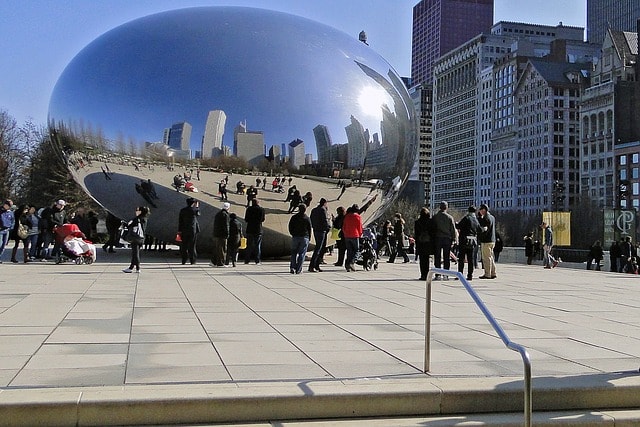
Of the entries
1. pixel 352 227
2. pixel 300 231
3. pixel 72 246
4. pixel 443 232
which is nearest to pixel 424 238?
pixel 443 232

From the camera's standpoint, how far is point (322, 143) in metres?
21.3

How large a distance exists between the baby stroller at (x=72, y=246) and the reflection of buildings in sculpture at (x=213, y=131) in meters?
3.75

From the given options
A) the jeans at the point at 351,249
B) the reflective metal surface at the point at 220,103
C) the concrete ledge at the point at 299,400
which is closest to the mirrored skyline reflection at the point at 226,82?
the reflective metal surface at the point at 220,103

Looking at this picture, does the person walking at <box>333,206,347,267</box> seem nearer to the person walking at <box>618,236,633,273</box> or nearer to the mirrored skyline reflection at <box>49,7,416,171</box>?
the mirrored skyline reflection at <box>49,7,416,171</box>

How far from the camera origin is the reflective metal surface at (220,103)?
68.5 feet

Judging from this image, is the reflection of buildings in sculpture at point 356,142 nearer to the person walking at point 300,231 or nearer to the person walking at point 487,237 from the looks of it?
the person walking at point 300,231

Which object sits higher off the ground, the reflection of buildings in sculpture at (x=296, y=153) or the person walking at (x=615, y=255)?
the reflection of buildings in sculpture at (x=296, y=153)

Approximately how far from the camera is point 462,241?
17531 mm

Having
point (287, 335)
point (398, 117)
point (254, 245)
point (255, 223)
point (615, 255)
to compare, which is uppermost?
point (398, 117)

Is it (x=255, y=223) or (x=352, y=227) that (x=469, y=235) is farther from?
(x=255, y=223)

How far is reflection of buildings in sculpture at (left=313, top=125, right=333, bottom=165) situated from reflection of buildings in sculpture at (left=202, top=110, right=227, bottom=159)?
2476 millimetres

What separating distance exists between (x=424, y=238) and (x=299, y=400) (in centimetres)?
1132

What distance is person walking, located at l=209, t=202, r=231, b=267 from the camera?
1878 cm

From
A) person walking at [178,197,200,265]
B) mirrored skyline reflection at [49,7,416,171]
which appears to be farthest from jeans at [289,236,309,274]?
mirrored skyline reflection at [49,7,416,171]
